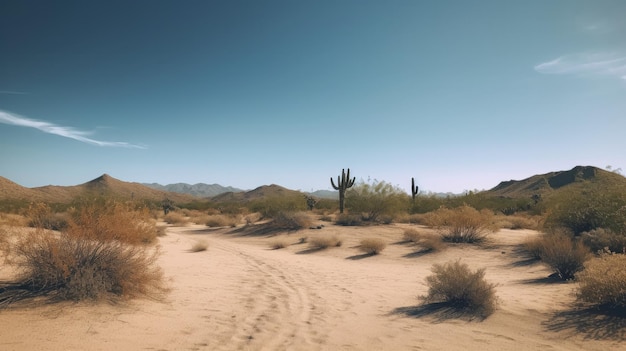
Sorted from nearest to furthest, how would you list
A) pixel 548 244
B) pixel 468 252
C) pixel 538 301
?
pixel 538 301 < pixel 548 244 < pixel 468 252

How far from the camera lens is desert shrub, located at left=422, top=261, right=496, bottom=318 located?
679 cm

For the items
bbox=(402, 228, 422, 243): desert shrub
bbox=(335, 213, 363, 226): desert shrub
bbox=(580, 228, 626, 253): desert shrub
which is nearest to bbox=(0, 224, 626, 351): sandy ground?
bbox=(580, 228, 626, 253): desert shrub

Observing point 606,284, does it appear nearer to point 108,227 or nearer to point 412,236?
point 108,227

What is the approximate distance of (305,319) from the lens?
21.6 feet

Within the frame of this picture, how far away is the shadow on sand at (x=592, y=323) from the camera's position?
18.2 feet

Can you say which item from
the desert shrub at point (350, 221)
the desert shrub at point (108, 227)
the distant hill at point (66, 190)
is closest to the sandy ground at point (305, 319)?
the desert shrub at point (108, 227)

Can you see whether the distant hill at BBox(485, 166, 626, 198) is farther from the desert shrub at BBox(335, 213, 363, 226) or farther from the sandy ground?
the sandy ground

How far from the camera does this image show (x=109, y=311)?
5988 mm

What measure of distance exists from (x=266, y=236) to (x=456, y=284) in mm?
16085

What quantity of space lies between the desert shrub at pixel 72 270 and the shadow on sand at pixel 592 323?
750 cm

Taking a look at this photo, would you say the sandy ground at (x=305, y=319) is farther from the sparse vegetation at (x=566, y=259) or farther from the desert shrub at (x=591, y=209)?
the desert shrub at (x=591, y=209)

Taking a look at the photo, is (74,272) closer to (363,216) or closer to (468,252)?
(468,252)

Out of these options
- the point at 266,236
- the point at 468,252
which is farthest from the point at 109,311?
the point at 266,236

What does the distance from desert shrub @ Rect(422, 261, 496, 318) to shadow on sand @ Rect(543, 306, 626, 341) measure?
3.17 feet
